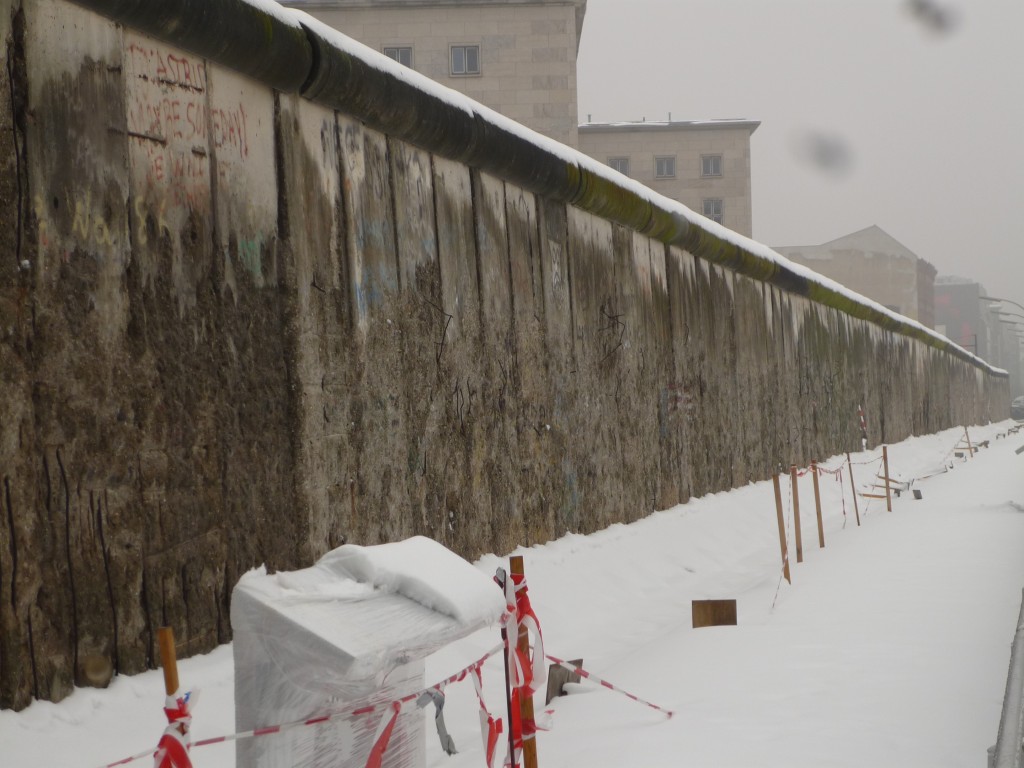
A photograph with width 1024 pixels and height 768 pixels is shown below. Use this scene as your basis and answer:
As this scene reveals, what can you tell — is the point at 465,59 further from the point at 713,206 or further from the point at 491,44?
the point at 713,206

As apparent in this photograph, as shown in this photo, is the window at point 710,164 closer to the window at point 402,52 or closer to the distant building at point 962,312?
the window at point 402,52

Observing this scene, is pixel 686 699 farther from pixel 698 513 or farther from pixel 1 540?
pixel 698 513

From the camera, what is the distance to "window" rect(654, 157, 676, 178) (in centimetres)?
4866

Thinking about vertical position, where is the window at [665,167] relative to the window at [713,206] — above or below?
above

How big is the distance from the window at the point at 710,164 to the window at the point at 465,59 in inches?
680

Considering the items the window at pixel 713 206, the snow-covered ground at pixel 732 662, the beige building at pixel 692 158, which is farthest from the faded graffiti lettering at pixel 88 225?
the window at pixel 713 206

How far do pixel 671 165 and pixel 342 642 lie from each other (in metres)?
47.3

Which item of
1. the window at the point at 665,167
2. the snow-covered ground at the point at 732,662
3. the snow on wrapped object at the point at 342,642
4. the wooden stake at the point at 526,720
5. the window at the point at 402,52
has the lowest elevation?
the snow-covered ground at the point at 732,662

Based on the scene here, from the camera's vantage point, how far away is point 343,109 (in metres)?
6.26

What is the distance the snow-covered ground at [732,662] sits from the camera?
4223 mm

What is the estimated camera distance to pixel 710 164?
48625 mm

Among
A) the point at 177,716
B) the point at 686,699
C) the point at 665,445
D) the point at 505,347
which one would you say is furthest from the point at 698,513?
the point at 177,716

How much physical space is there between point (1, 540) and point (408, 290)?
3.19m

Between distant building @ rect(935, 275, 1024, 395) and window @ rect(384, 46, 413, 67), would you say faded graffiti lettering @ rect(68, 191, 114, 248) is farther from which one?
distant building @ rect(935, 275, 1024, 395)
